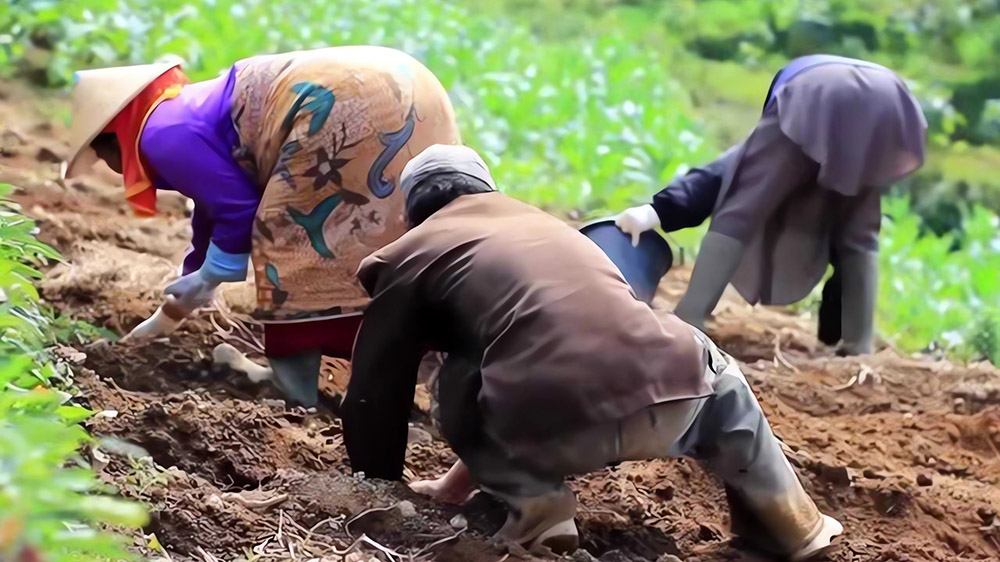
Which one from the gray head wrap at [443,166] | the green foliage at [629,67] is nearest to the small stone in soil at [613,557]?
the gray head wrap at [443,166]

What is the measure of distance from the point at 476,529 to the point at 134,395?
1.05 meters

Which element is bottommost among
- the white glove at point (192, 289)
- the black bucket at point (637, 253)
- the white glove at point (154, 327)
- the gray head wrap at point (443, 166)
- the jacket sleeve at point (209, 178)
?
the white glove at point (154, 327)

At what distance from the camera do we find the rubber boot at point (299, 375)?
306cm

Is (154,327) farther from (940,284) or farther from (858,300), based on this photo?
(940,284)

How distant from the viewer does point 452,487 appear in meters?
2.54

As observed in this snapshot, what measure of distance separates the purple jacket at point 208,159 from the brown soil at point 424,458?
43cm

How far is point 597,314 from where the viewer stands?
2.10 metres

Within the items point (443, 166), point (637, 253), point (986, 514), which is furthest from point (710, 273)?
point (443, 166)

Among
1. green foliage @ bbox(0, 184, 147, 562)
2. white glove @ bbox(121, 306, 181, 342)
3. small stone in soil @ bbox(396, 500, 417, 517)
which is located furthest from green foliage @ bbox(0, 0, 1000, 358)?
green foliage @ bbox(0, 184, 147, 562)

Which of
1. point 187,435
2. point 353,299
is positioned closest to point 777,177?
point 353,299

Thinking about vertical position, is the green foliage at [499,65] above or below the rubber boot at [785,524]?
below

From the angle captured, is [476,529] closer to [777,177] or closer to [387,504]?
[387,504]

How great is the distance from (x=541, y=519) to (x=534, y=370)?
319 millimetres

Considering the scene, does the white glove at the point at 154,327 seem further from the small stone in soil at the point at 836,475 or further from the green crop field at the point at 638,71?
the green crop field at the point at 638,71
